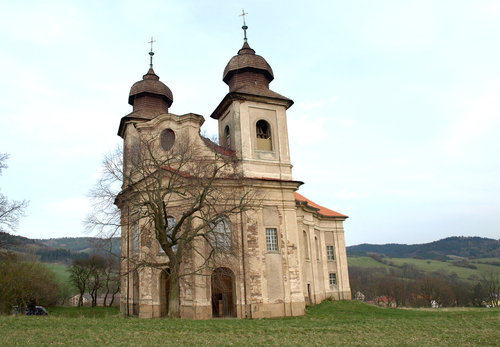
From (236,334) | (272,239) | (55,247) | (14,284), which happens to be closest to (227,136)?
(272,239)

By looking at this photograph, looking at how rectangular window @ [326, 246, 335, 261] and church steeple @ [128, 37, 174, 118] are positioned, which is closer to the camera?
church steeple @ [128, 37, 174, 118]

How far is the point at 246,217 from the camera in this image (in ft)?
72.5

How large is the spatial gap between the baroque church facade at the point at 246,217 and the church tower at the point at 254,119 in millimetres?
61

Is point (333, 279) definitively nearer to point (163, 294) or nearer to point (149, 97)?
point (163, 294)

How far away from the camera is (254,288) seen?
21188 millimetres

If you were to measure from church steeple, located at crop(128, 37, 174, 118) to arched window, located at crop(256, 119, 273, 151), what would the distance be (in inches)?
304

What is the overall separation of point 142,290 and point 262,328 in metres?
9.71

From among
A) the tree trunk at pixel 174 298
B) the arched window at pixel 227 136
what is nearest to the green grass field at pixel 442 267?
the arched window at pixel 227 136

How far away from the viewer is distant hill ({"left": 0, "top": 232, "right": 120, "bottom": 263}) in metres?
18.4

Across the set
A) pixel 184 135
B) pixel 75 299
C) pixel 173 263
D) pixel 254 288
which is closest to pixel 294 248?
pixel 254 288

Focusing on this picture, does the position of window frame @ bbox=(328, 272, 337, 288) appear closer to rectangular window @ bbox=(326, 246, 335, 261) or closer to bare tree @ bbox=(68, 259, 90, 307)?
rectangular window @ bbox=(326, 246, 335, 261)

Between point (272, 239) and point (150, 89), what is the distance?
46.1ft

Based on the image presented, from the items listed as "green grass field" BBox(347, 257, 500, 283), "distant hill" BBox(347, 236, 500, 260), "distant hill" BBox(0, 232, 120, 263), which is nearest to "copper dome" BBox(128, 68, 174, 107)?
"distant hill" BBox(0, 232, 120, 263)

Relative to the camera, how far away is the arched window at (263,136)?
24.5 metres
